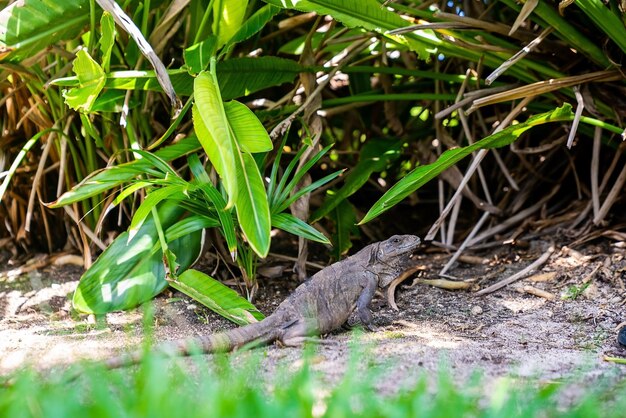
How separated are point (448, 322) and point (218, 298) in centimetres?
103

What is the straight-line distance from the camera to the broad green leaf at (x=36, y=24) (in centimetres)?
343

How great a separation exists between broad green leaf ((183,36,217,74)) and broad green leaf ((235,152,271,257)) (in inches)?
19.6

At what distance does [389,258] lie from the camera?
3680mm

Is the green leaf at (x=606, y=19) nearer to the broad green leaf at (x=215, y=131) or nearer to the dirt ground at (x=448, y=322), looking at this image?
the dirt ground at (x=448, y=322)

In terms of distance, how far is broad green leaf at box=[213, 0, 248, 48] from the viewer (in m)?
3.55

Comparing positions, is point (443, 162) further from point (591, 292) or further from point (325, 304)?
point (591, 292)

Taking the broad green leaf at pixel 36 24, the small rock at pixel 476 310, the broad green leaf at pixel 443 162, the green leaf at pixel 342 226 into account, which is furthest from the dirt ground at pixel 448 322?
the broad green leaf at pixel 36 24

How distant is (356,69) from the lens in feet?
13.5

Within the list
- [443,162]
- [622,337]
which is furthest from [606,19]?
[622,337]

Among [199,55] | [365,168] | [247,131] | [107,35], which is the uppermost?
[107,35]

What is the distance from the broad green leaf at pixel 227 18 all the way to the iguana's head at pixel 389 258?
3.92ft

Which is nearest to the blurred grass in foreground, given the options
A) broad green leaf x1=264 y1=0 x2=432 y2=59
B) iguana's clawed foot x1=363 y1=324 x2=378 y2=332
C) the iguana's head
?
iguana's clawed foot x1=363 y1=324 x2=378 y2=332

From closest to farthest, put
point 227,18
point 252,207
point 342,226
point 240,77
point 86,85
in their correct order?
point 252,207
point 86,85
point 227,18
point 240,77
point 342,226

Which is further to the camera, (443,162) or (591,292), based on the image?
(591,292)
